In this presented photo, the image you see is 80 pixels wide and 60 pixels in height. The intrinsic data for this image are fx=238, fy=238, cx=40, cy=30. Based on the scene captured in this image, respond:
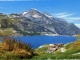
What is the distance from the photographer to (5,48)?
89.9 feet

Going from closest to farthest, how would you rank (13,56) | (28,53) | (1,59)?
(1,59) < (13,56) < (28,53)

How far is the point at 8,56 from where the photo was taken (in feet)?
78.3

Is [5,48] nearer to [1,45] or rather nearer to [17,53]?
[1,45]

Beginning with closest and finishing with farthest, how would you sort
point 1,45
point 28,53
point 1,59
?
1. point 1,59
2. point 28,53
3. point 1,45

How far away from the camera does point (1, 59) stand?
22484 mm

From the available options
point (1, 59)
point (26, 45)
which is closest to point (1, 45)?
point (26, 45)

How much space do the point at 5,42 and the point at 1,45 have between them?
0.61m

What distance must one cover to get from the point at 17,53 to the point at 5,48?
109 inches

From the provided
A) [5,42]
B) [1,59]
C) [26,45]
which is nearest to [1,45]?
[5,42]

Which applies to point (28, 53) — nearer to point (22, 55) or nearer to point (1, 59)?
point (22, 55)

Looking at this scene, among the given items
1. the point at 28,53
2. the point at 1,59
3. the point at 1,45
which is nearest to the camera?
the point at 1,59

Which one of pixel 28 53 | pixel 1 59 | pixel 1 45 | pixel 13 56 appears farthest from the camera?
pixel 1 45

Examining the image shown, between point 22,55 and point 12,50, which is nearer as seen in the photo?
point 22,55

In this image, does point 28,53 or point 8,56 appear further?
point 28,53
